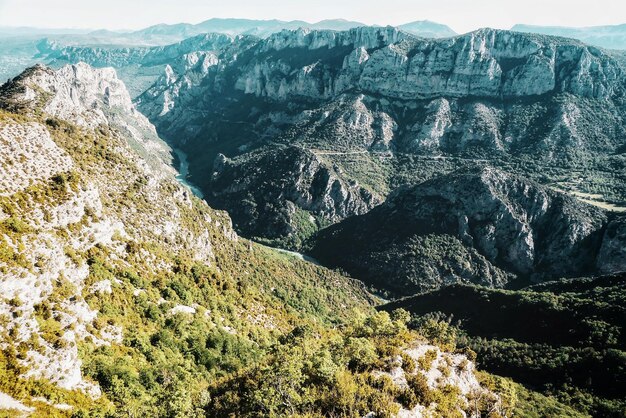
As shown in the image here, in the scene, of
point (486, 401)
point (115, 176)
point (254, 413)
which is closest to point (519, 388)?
point (486, 401)

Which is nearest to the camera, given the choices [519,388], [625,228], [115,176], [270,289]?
[519,388]

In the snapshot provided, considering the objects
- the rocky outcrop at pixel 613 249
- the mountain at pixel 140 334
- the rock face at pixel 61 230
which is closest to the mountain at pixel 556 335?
the mountain at pixel 140 334

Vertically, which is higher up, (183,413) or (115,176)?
(115,176)

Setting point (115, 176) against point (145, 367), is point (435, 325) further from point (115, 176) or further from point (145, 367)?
point (115, 176)

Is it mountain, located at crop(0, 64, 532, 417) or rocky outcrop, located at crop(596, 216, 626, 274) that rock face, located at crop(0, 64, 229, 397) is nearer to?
mountain, located at crop(0, 64, 532, 417)

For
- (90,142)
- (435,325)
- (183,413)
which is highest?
(90,142)

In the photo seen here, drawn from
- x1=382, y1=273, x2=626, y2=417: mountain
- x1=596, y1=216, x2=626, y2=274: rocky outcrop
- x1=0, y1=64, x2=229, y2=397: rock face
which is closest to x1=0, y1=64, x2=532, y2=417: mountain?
x1=0, y1=64, x2=229, y2=397: rock face
